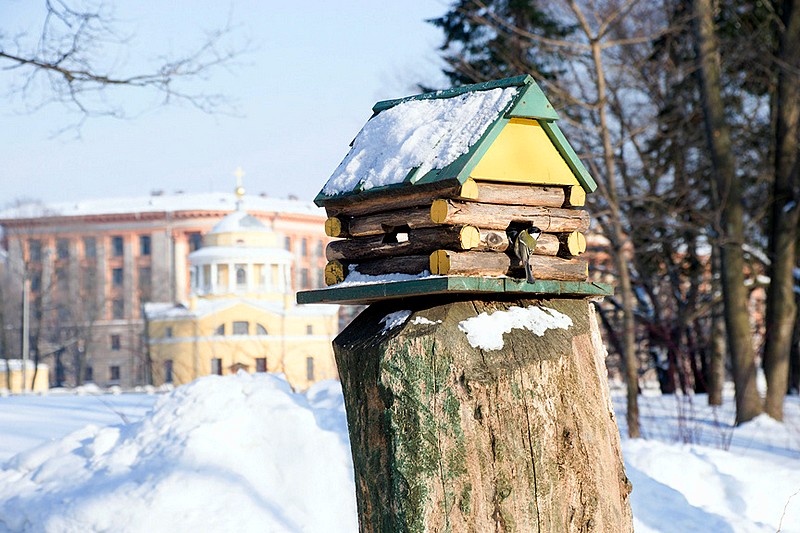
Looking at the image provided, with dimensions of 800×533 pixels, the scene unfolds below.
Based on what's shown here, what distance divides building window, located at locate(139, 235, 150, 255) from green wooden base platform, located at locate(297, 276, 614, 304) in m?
72.4

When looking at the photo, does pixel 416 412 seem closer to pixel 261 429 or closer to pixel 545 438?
pixel 545 438

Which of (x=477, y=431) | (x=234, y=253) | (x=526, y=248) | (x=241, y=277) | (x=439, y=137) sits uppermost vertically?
(x=234, y=253)

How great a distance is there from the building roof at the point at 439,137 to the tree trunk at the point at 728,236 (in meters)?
9.78

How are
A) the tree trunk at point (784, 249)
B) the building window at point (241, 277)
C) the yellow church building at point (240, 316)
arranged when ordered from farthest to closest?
the building window at point (241, 277), the yellow church building at point (240, 316), the tree trunk at point (784, 249)

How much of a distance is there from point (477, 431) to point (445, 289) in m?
0.46

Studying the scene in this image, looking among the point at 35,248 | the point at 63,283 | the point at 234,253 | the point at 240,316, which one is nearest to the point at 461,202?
the point at 240,316

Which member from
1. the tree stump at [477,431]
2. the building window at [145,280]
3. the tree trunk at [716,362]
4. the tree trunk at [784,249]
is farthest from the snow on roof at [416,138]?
the building window at [145,280]

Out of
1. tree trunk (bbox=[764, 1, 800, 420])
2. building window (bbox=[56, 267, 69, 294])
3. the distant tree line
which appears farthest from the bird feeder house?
building window (bbox=[56, 267, 69, 294])

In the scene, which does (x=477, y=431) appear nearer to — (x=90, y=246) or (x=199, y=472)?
(x=199, y=472)

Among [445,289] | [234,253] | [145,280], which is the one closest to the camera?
[445,289]

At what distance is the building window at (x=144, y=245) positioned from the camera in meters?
73.3

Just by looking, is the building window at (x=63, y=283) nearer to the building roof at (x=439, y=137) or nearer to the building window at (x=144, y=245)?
the building window at (x=144, y=245)

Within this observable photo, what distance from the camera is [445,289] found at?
296 centimetres

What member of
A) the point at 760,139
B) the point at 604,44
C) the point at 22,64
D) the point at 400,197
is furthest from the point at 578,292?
the point at 760,139
